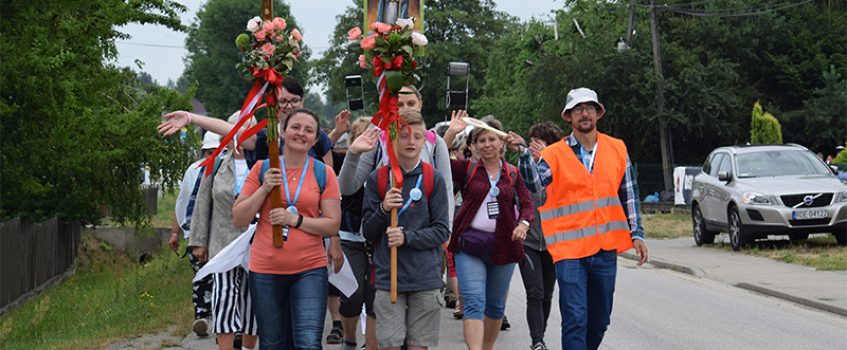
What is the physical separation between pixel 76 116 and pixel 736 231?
1023cm

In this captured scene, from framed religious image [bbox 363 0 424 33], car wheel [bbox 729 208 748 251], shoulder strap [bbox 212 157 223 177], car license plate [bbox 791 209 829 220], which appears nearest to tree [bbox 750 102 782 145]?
car wheel [bbox 729 208 748 251]

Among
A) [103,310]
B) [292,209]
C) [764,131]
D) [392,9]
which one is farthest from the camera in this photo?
[764,131]

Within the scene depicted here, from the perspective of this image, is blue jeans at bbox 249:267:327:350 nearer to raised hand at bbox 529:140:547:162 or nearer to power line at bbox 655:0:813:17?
raised hand at bbox 529:140:547:162

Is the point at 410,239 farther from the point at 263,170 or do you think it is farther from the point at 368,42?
the point at 368,42

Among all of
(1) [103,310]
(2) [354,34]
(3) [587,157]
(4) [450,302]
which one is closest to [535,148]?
(3) [587,157]

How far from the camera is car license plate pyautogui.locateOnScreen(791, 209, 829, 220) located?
19469 mm

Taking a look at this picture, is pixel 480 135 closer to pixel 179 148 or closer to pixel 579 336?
pixel 579 336

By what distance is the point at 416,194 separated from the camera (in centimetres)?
740

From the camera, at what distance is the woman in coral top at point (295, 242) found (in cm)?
700

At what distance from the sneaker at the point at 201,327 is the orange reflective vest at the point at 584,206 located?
145 inches

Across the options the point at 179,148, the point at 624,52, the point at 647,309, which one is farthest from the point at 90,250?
the point at 624,52

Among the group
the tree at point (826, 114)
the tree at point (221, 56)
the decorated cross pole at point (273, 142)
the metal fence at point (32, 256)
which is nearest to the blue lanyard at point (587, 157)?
the decorated cross pole at point (273, 142)

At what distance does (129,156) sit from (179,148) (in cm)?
221

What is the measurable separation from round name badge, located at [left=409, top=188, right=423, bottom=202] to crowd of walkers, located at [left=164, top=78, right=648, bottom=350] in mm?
20
